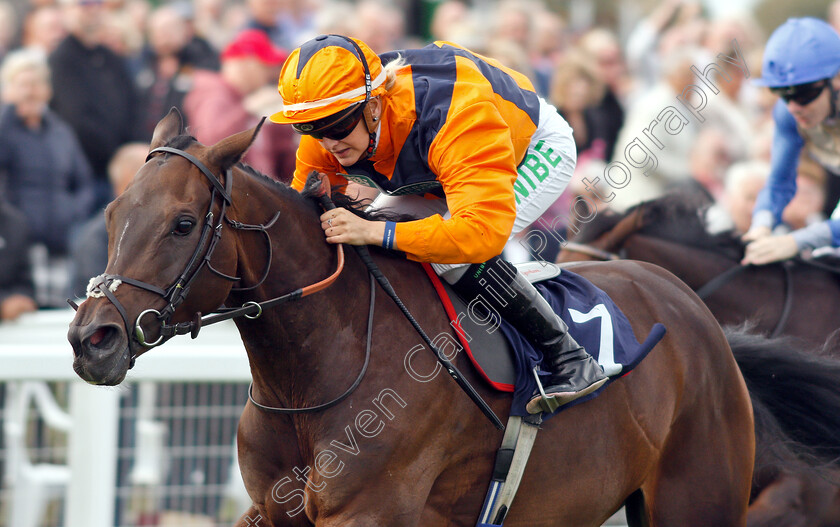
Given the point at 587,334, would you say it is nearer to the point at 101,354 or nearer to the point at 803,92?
the point at 101,354

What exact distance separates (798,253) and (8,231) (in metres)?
3.88

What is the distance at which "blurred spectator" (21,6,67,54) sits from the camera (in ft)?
23.0

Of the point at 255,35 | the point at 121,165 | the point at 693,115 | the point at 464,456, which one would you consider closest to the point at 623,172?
the point at 693,115

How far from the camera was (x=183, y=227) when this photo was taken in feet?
8.41

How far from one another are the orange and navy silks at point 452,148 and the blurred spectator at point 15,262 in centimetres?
236

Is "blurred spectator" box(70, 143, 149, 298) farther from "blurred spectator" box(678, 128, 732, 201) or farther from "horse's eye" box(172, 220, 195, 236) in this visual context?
"blurred spectator" box(678, 128, 732, 201)

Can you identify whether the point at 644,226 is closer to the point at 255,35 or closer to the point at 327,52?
the point at 327,52

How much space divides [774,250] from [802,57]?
A: 86cm

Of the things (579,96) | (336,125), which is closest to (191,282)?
(336,125)

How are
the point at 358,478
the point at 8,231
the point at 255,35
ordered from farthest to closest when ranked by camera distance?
the point at 255,35
the point at 8,231
the point at 358,478

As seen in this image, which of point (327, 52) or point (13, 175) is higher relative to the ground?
point (327, 52)

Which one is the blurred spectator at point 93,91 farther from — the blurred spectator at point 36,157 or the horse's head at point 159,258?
the horse's head at point 159,258

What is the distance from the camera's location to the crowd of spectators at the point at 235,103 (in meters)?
5.75

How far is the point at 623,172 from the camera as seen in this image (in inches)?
241
